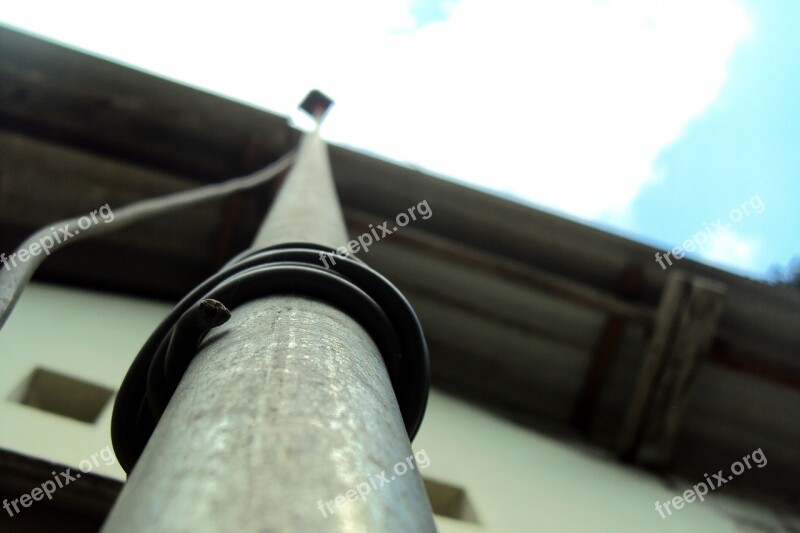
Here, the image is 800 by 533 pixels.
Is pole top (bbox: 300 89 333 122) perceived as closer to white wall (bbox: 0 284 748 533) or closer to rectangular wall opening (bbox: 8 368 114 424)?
white wall (bbox: 0 284 748 533)

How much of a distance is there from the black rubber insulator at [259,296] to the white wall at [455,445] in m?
1.45

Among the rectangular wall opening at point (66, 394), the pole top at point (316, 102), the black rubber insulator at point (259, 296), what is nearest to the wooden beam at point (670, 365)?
the pole top at point (316, 102)

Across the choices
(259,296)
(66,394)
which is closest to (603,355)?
(66,394)

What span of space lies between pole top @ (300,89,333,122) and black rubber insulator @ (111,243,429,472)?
351cm

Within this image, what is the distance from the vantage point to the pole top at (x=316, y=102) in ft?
14.4

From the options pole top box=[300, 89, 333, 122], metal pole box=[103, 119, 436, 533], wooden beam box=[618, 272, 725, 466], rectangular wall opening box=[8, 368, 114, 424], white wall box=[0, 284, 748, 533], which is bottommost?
metal pole box=[103, 119, 436, 533]

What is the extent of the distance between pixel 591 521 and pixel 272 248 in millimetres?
2503

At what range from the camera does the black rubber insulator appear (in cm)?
85

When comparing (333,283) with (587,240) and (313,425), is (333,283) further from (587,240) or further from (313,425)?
(587,240)

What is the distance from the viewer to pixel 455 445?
3365mm

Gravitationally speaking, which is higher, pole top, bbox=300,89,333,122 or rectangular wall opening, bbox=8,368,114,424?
pole top, bbox=300,89,333,122

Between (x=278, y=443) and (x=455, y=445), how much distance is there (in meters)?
2.93

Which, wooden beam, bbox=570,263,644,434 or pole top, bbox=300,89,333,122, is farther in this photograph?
pole top, bbox=300,89,333,122

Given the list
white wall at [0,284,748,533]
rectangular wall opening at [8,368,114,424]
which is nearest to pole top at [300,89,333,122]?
white wall at [0,284,748,533]
